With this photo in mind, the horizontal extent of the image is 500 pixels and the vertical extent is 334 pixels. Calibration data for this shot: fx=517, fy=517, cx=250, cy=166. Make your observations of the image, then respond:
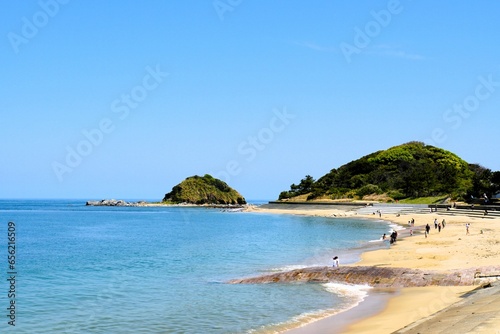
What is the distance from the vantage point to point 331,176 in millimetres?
179625

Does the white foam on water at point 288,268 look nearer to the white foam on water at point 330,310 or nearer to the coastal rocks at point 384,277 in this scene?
the coastal rocks at point 384,277

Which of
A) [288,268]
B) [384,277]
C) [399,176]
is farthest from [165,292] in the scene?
[399,176]

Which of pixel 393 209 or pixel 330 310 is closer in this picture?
pixel 330 310

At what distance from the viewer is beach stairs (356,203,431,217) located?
93338 millimetres

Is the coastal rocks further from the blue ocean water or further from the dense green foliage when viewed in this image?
the dense green foliage

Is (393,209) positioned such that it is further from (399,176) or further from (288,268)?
(288,268)

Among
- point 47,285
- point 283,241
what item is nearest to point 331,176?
point 283,241

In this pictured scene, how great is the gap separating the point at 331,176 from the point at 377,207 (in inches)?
2867

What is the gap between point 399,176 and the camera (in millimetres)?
153000

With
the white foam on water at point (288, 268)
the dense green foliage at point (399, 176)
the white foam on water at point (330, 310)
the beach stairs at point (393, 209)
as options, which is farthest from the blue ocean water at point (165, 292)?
the dense green foliage at point (399, 176)

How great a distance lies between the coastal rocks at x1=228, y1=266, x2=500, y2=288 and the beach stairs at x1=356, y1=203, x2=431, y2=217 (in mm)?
64424

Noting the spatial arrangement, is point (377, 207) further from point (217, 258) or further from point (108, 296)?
point (108, 296)

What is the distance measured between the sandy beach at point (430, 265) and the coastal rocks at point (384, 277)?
924mm

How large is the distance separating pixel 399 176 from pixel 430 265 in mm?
128329
